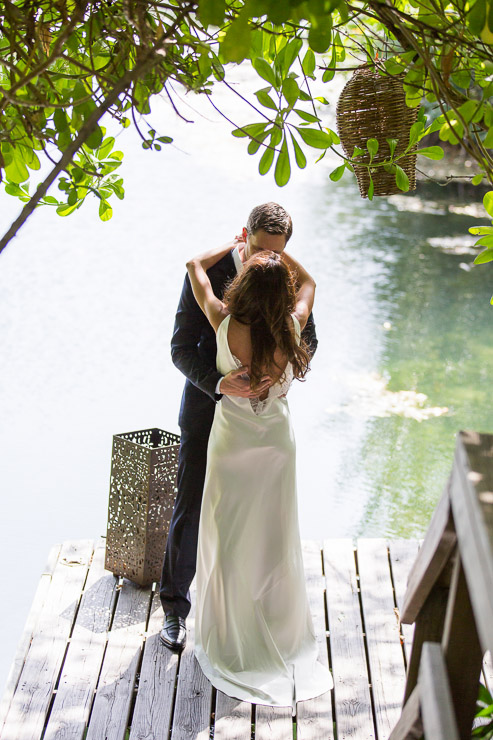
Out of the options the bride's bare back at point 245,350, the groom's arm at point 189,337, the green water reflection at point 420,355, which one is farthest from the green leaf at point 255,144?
the green water reflection at point 420,355

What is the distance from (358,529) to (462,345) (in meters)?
3.02

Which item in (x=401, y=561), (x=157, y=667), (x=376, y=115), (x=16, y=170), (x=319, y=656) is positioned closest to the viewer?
(x=16, y=170)

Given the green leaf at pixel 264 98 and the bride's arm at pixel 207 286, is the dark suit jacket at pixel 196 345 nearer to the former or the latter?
the bride's arm at pixel 207 286

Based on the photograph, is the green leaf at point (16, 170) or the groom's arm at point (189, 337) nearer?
the green leaf at point (16, 170)

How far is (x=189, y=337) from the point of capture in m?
2.90

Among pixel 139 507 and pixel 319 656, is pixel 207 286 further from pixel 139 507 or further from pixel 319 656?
pixel 319 656

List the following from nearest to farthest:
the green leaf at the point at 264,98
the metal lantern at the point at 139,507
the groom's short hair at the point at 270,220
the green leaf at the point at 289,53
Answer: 1. the green leaf at the point at 264,98
2. the green leaf at the point at 289,53
3. the groom's short hair at the point at 270,220
4. the metal lantern at the point at 139,507

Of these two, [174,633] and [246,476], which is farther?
[174,633]

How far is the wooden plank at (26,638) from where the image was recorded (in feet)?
8.52

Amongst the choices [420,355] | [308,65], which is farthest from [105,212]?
[420,355]

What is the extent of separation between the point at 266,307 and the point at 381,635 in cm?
127

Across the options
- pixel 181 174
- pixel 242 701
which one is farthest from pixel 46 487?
pixel 181 174

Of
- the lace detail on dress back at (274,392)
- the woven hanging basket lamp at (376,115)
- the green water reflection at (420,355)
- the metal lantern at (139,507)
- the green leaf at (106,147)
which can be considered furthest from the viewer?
the green water reflection at (420,355)

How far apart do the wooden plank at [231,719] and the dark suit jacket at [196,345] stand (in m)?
0.86
